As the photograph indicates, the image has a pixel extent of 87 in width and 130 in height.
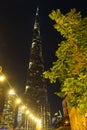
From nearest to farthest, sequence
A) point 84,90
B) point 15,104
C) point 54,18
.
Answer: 1. point 84,90
2. point 54,18
3. point 15,104

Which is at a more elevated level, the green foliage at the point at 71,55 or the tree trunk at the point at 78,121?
the green foliage at the point at 71,55

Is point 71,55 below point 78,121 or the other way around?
the other way around

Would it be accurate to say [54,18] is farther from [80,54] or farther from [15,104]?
[15,104]

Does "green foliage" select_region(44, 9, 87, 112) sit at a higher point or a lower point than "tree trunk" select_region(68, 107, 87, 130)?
higher

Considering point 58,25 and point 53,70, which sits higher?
point 58,25

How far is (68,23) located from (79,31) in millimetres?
910

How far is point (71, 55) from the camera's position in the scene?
1077 cm

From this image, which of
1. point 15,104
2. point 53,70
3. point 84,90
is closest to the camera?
point 84,90

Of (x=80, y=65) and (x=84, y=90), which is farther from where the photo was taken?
(x=80, y=65)

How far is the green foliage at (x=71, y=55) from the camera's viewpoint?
977 centimetres

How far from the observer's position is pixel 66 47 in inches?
431

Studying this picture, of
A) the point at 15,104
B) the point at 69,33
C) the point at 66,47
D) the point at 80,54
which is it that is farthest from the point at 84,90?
the point at 15,104

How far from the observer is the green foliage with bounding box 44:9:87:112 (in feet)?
32.0

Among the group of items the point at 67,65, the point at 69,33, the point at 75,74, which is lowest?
the point at 75,74
